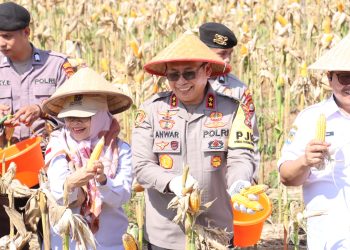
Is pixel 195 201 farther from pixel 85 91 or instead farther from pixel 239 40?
pixel 239 40

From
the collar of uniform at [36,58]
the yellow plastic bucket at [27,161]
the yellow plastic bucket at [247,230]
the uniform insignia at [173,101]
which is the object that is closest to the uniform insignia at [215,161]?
Result: the uniform insignia at [173,101]

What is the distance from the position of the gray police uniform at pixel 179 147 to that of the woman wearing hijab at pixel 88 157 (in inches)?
5.2

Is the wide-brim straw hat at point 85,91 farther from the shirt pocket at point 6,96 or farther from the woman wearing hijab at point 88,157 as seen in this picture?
the shirt pocket at point 6,96

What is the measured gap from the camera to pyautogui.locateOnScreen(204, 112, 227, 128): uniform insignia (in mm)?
3922

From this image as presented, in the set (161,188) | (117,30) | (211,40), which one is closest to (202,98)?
(161,188)

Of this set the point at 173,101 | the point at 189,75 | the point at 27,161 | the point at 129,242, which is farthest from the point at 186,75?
the point at 27,161

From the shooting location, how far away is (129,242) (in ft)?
12.0

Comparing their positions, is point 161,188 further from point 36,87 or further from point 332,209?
point 36,87

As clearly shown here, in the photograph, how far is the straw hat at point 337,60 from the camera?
3.47m

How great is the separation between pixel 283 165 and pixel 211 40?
212 centimetres

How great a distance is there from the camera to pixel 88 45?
35.3 ft

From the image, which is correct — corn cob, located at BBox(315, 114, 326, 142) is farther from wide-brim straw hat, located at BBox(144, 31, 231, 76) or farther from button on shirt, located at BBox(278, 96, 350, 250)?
wide-brim straw hat, located at BBox(144, 31, 231, 76)

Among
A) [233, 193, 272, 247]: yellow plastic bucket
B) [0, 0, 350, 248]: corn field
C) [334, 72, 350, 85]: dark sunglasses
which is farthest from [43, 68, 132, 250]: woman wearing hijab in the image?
[0, 0, 350, 248]: corn field

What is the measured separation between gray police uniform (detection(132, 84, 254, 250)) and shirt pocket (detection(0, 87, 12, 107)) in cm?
114
